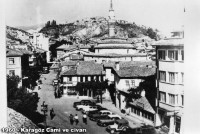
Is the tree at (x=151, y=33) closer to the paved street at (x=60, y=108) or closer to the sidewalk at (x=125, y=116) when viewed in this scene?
the sidewalk at (x=125, y=116)

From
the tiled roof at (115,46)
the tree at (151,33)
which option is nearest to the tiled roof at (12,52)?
the tiled roof at (115,46)

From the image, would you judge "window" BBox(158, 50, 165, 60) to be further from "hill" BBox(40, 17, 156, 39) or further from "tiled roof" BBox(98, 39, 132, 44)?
"tiled roof" BBox(98, 39, 132, 44)

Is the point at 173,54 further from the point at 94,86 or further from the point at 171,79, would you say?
the point at 94,86

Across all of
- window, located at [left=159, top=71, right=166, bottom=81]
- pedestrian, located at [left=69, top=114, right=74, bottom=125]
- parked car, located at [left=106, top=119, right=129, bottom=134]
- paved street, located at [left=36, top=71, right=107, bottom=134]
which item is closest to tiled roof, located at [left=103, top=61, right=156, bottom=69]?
window, located at [left=159, top=71, right=166, bottom=81]

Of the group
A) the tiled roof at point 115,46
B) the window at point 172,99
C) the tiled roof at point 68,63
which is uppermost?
the tiled roof at point 115,46

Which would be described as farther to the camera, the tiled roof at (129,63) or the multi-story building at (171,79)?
the tiled roof at (129,63)

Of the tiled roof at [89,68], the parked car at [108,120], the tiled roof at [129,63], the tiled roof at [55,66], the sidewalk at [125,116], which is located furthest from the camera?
the tiled roof at [55,66]

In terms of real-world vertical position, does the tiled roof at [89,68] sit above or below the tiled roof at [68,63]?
below

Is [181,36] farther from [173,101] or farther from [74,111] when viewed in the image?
[74,111]

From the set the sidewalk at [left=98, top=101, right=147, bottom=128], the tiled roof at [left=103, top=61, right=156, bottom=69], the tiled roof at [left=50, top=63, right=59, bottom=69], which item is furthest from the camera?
the tiled roof at [left=50, top=63, right=59, bottom=69]
